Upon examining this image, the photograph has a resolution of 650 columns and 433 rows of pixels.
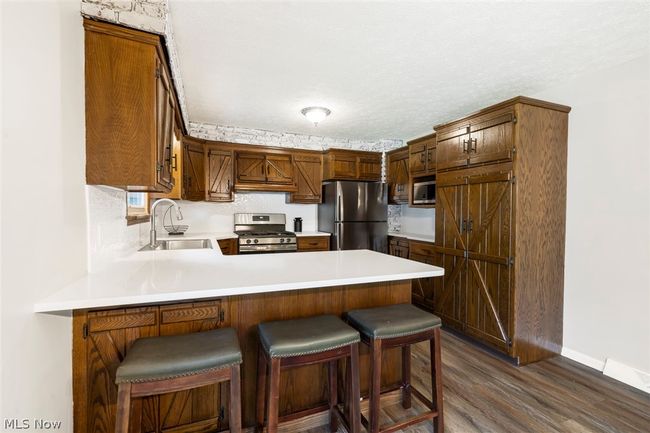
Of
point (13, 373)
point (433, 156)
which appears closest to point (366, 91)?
point (433, 156)

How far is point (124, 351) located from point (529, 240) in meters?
3.02

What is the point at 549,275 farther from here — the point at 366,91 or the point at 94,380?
the point at 94,380

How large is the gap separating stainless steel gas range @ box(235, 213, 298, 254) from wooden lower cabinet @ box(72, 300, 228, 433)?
2.67 metres

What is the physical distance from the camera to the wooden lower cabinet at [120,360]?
1360mm

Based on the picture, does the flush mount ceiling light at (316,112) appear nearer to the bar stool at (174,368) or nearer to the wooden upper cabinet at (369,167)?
the wooden upper cabinet at (369,167)

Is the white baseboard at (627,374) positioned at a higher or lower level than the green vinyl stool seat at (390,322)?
lower

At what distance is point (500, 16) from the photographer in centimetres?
188

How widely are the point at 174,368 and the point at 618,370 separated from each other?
10.6 feet

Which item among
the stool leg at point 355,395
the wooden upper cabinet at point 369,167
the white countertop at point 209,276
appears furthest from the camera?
the wooden upper cabinet at point 369,167

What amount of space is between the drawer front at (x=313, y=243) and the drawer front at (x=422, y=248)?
1.31 metres

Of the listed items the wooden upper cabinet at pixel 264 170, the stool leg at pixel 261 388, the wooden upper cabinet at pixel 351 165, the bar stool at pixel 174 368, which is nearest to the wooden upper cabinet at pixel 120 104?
the bar stool at pixel 174 368

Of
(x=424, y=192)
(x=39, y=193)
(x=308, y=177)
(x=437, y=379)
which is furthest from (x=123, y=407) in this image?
(x=308, y=177)

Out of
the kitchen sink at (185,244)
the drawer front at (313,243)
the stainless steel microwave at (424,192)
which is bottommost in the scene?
the drawer front at (313,243)

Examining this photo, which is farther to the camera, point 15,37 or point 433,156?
point 433,156
